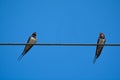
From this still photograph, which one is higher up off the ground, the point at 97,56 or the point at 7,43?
the point at 7,43

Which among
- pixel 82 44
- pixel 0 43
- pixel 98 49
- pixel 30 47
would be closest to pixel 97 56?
pixel 98 49

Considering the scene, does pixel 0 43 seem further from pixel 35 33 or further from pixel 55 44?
pixel 35 33

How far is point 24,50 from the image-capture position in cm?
1015

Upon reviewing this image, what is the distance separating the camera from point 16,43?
6.66 meters

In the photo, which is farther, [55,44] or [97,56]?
[97,56]

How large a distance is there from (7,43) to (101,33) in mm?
5104

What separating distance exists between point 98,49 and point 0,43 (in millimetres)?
4220

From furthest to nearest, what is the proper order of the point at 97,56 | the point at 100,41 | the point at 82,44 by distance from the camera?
the point at 100,41
the point at 97,56
the point at 82,44

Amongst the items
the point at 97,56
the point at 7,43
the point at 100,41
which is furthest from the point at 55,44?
the point at 100,41

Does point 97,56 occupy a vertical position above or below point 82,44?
below

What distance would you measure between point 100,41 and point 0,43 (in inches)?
198

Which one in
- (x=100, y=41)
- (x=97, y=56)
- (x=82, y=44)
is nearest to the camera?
(x=82, y=44)

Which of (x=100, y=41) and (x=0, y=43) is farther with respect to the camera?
(x=100, y=41)

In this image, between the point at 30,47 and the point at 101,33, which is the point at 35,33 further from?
Answer: the point at 101,33
